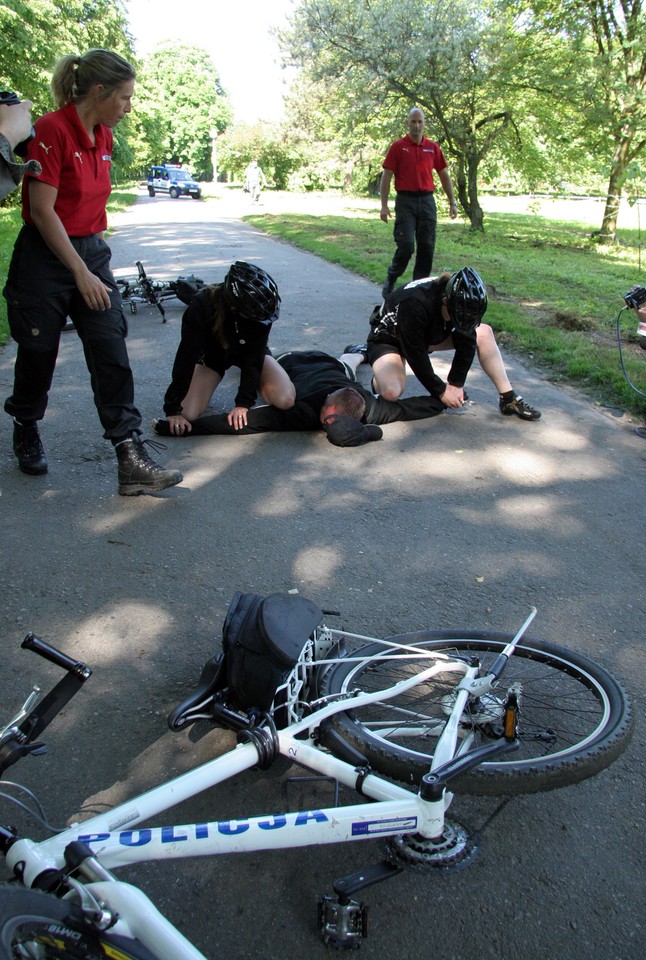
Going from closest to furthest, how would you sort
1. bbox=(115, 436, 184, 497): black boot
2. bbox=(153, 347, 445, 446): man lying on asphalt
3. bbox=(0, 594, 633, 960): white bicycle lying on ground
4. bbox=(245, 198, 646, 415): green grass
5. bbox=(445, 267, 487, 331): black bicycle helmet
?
bbox=(0, 594, 633, 960): white bicycle lying on ground < bbox=(115, 436, 184, 497): black boot < bbox=(445, 267, 487, 331): black bicycle helmet < bbox=(153, 347, 445, 446): man lying on asphalt < bbox=(245, 198, 646, 415): green grass

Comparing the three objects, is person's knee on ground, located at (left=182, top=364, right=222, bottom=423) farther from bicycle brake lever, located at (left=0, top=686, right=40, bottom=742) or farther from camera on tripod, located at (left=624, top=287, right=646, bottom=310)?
bicycle brake lever, located at (left=0, top=686, right=40, bottom=742)

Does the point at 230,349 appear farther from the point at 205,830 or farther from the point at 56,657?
the point at 205,830

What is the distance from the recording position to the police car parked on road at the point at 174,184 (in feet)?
169

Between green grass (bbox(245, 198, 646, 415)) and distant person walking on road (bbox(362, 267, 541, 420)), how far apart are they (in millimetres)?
1221

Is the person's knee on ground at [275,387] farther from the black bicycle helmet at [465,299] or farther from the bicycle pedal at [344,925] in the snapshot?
the bicycle pedal at [344,925]

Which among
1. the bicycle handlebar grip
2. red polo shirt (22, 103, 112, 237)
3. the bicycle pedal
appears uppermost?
red polo shirt (22, 103, 112, 237)

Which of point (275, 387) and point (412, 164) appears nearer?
point (275, 387)

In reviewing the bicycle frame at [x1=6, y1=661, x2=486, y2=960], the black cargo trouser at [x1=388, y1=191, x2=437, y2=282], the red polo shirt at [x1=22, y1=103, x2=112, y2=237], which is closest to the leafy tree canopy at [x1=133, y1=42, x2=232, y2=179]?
the black cargo trouser at [x1=388, y1=191, x2=437, y2=282]

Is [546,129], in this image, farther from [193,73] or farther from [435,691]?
[193,73]

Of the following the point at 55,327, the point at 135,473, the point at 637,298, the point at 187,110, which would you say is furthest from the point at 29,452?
the point at 187,110

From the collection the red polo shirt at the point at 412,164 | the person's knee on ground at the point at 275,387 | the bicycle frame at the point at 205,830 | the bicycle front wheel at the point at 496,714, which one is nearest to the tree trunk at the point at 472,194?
the red polo shirt at the point at 412,164

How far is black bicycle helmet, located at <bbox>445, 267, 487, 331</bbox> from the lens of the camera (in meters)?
5.37

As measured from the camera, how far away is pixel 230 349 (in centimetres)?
536

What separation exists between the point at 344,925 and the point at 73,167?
12.2 ft
